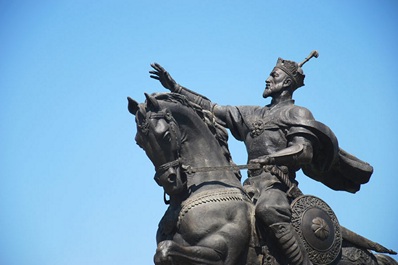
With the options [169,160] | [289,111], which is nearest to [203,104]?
[289,111]

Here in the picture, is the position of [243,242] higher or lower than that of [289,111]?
lower

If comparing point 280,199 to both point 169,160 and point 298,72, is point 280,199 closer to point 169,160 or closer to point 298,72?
point 169,160

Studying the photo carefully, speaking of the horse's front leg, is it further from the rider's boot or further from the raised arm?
the raised arm

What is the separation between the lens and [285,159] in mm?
9992

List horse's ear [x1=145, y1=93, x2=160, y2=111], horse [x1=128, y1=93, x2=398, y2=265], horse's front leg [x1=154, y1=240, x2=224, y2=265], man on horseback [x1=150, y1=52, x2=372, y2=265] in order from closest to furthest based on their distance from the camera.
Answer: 1. horse's front leg [x1=154, y1=240, x2=224, y2=265]
2. horse [x1=128, y1=93, x2=398, y2=265]
3. horse's ear [x1=145, y1=93, x2=160, y2=111]
4. man on horseback [x1=150, y1=52, x2=372, y2=265]

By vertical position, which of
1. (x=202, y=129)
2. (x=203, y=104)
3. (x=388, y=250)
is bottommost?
(x=388, y=250)

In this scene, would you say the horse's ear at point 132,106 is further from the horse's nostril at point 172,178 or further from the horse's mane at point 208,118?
the horse's nostril at point 172,178

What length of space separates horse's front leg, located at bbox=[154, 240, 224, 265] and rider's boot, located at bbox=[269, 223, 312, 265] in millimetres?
928

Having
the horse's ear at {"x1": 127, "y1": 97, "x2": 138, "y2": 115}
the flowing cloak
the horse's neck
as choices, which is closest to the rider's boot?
the horse's neck

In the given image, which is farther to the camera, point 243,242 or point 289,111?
point 289,111

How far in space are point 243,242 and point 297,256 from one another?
0.83 metres

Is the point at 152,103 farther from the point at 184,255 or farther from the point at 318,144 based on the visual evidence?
the point at 318,144

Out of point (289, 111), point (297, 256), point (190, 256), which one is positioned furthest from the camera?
point (289, 111)

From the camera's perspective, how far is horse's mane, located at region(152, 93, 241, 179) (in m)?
9.76
